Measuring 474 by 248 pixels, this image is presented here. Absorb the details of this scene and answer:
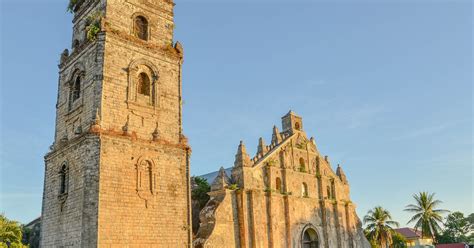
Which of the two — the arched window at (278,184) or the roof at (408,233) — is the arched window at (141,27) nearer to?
the arched window at (278,184)

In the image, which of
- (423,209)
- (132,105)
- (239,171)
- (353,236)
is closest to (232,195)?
(239,171)

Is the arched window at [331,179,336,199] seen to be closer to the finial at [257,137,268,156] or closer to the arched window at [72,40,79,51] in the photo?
the finial at [257,137,268,156]

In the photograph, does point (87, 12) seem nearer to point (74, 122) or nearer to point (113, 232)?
point (74, 122)

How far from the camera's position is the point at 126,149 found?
17.7 meters

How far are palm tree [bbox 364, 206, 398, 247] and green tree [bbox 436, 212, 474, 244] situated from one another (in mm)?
20616

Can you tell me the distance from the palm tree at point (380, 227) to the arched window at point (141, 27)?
30.4 metres

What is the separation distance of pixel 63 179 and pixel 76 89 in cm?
417

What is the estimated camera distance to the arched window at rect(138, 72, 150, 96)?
1968 cm

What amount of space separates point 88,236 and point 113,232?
89 cm

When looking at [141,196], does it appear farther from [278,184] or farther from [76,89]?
[278,184]

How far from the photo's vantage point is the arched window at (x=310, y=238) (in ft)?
94.4

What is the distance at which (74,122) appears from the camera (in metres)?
19.0

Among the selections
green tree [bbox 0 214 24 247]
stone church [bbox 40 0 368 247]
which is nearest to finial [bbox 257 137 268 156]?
stone church [bbox 40 0 368 247]

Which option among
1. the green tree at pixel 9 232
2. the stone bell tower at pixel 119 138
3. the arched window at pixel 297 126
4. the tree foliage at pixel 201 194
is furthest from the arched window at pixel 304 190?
the green tree at pixel 9 232
